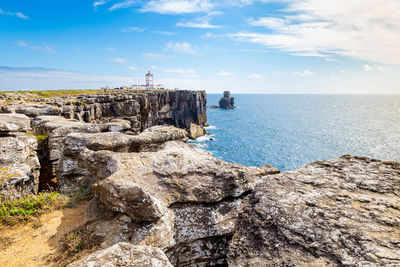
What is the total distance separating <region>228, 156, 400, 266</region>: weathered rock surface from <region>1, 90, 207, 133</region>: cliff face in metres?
22.2

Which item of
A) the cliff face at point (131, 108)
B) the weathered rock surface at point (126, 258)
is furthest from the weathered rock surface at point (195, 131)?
the weathered rock surface at point (126, 258)

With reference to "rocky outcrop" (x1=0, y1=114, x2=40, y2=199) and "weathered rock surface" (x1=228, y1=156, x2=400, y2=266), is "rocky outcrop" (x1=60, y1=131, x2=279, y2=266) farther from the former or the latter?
"rocky outcrop" (x1=0, y1=114, x2=40, y2=199)

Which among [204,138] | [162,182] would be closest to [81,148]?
[162,182]

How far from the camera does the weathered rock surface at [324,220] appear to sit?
5199 millimetres

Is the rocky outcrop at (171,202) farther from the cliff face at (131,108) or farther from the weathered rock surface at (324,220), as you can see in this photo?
the cliff face at (131,108)

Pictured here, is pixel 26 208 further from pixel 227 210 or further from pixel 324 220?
pixel 324 220

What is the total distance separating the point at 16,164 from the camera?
31.5ft

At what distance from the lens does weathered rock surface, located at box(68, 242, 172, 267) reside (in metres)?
4.42

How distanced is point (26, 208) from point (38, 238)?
1.90m

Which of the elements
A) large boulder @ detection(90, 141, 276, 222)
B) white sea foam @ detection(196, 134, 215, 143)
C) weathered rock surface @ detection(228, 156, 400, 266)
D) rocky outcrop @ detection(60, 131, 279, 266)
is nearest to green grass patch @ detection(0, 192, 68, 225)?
rocky outcrop @ detection(60, 131, 279, 266)

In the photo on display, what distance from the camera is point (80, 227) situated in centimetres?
735

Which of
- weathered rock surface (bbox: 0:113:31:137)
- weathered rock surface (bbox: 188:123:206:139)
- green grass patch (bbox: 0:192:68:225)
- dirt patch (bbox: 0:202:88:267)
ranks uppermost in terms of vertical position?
weathered rock surface (bbox: 0:113:31:137)

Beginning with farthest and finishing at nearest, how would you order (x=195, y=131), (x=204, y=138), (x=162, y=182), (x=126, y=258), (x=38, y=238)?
(x=195, y=131) → (x=204, y=138) → (x=162, y=182) → (x=38, y=238) → (x=126, y=258)

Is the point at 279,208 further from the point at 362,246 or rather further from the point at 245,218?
the point at 362,246
